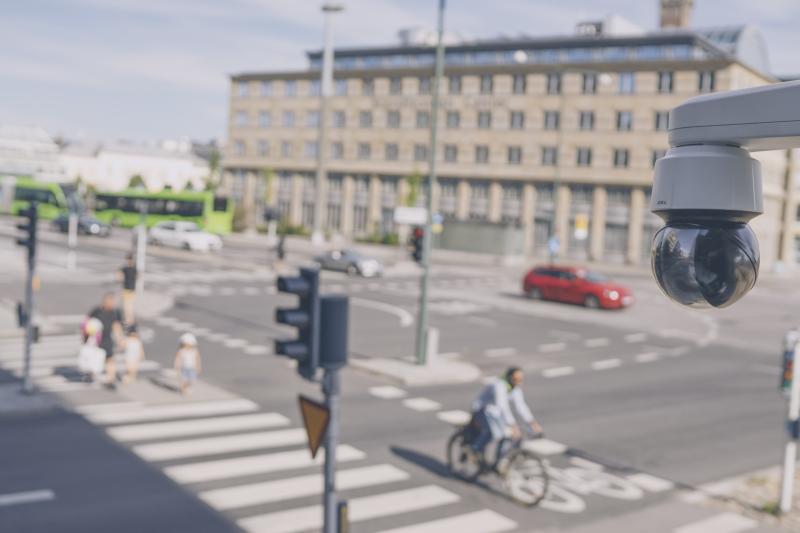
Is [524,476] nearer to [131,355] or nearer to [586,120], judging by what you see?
[131,355]

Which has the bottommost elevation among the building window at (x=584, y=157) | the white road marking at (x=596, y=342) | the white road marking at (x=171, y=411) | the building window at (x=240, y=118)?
the white road marking at (x=171, y=411)

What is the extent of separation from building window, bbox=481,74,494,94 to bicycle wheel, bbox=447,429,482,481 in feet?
207

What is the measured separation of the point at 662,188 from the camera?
2107 millimetres

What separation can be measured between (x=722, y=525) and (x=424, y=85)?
221 ft

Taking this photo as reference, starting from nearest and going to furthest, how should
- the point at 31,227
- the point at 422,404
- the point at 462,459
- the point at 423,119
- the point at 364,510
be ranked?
1. the point at 364,510
2. the point at 462,459
3. the point at 31,227
4. the point at 422,404
5. the point at 423,119

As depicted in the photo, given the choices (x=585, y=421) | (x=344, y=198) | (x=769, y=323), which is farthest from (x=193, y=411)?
(x=344, y=198)

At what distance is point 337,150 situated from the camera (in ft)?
268

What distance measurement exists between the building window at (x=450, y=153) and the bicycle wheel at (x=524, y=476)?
64.6 m

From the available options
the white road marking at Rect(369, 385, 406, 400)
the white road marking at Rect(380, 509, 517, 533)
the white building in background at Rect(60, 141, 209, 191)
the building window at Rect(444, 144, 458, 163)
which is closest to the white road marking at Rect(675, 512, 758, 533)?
the white road marking at Rect(380, 509, 517, 533)

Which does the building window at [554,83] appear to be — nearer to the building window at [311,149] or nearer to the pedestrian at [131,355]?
the building window at [311,149]

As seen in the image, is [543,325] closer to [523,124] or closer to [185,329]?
[185,329]

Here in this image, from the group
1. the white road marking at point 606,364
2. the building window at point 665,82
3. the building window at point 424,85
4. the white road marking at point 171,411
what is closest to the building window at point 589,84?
the building window at point 665,82

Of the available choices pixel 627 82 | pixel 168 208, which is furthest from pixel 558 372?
pixel 627 82

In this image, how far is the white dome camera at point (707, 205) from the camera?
6.66 feet
